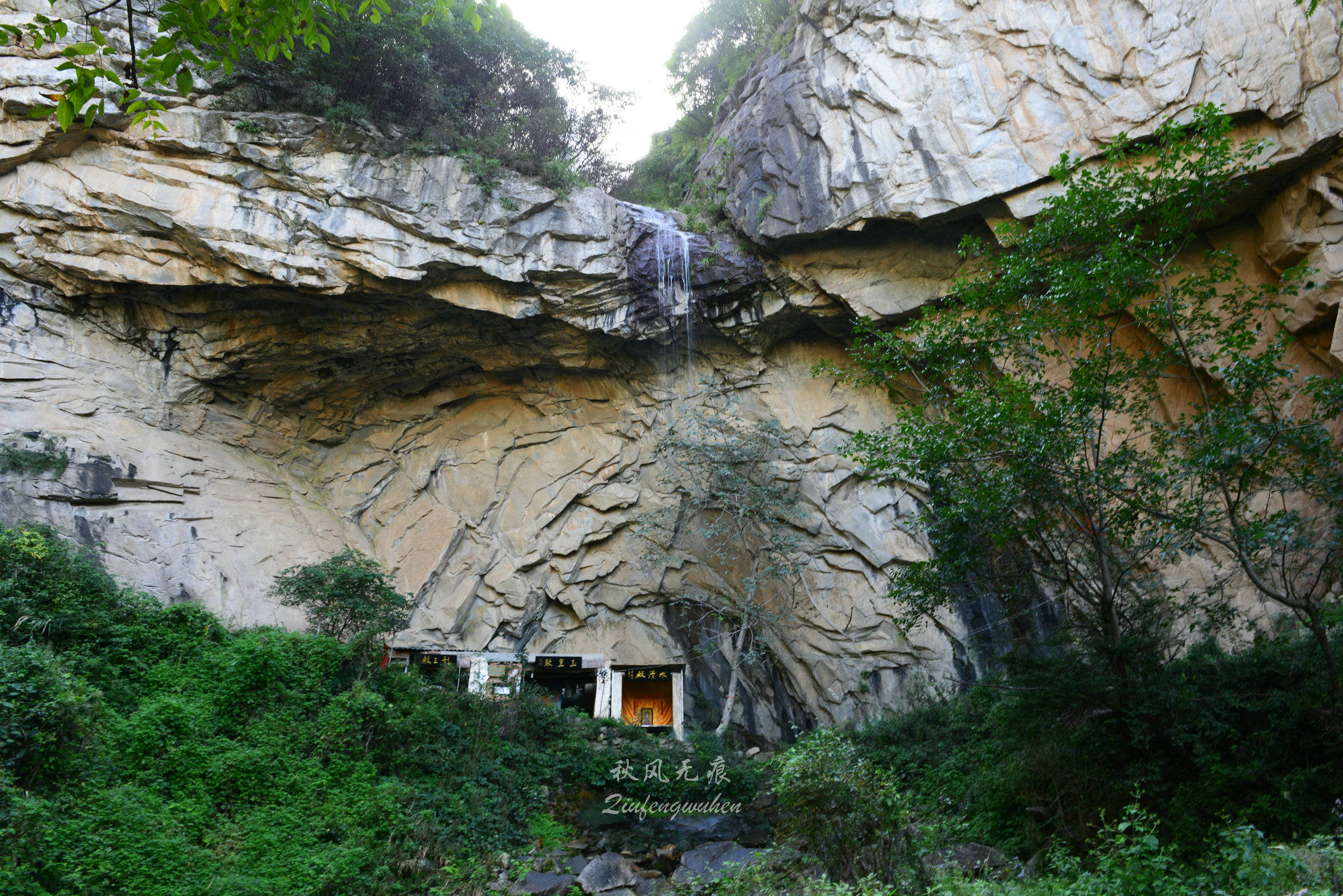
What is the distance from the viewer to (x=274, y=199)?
520 inches

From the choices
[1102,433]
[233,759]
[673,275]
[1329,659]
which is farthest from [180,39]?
[673,275]

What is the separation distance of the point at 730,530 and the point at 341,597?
6.72 m

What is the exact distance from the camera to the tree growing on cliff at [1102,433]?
6777 mm

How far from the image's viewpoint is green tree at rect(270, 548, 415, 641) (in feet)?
38.5

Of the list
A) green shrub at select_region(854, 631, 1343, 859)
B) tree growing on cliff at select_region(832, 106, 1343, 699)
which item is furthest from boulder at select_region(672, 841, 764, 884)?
tree growing on cliff at select_region(832, 106, 1343, 699)

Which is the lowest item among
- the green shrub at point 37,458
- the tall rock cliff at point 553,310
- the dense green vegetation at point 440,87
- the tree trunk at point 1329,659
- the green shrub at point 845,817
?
the green shrub at point 845,817

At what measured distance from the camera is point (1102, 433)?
7.91m

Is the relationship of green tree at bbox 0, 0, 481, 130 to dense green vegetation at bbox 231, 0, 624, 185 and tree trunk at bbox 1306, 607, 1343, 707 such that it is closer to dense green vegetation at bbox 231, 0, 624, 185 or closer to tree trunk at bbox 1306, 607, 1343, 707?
tree trunk at bbox 1306, 607, 1343, 707

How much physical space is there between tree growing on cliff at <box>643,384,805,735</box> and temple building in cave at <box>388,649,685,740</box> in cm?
118

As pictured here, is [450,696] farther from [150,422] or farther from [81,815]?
[150,422]

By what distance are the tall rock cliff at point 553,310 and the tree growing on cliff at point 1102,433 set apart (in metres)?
4.04

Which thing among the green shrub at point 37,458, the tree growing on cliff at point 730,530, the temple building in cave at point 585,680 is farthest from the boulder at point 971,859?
the green shrub at point 37,458

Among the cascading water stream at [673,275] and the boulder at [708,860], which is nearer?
the boulder at [708,860]

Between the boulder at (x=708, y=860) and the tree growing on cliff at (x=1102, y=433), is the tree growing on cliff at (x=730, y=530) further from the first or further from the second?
the tree growing on cliff at (x=1102, y=433)
